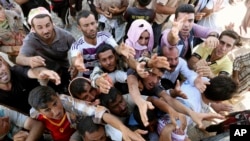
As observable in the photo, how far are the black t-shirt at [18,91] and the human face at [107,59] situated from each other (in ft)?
2.11

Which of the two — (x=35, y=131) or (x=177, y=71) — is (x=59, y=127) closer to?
(x=35, y=131)

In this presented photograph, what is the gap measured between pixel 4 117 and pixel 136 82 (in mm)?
1030

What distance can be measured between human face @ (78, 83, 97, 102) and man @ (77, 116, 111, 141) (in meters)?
0.20

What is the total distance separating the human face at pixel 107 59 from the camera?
2492 millimetres

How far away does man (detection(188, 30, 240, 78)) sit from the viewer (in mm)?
2737

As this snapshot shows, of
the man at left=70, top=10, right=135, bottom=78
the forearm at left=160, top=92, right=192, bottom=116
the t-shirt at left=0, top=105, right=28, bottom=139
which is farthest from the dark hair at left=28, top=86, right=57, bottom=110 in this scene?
the forearm at left=160, top=92, right=192, bottom=116

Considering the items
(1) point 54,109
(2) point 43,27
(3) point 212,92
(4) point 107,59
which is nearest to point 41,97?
(1) point 54,109

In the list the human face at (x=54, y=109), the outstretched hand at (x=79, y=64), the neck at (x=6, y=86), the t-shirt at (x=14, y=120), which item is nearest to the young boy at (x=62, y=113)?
the human face at (x=54, y=109)

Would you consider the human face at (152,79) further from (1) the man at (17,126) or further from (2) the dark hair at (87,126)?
(1) the man at (17,126)

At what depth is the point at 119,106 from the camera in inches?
88.9

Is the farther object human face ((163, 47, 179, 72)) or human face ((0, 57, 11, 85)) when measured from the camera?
human face ((163, 47, 179, 72))

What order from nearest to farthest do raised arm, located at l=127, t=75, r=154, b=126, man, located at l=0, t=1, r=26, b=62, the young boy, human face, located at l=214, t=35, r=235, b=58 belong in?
raised arm, located at l=127, t=75, r=154, b=126
the young boy
human face, located at l=214, t=35, r=235, b=58
man, located at l=0, t=1, r=26, b=62

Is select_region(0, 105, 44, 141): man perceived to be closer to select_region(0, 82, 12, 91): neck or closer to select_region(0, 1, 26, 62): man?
select_region(0, 82, 12, 91): neck

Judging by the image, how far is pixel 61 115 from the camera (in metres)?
2.29
